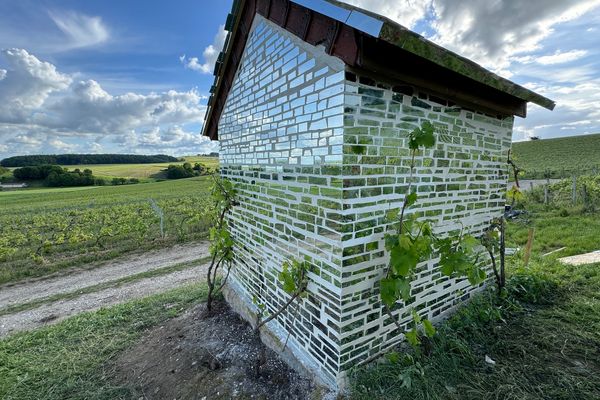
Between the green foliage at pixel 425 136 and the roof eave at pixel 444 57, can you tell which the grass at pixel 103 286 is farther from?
the roof eave at pixel 444 57

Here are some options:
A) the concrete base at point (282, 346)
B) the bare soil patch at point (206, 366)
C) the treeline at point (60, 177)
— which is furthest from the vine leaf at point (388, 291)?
the treeline at point (60, 177)

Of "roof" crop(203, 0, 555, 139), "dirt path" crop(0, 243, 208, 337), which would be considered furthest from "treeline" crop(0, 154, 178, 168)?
"roof" crop(203, 0, 555, 139)

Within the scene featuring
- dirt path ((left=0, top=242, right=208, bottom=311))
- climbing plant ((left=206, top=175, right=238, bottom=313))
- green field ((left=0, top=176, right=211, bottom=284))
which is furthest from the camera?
green field ((left=0, top=176, right=211, bottom=284))

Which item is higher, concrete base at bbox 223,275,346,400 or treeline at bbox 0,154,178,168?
treeline at bbox 0,154,178,168

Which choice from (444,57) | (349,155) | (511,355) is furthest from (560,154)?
(349,155)

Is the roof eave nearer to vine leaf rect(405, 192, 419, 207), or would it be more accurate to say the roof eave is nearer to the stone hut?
the stone hut

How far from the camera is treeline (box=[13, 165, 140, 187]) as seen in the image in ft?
142

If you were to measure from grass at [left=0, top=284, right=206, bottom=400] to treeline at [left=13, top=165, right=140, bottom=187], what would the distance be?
43700 mm

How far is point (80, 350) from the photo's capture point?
Result: 4773 mm

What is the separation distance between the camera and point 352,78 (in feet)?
9.32

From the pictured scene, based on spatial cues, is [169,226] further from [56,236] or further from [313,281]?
[313,281]

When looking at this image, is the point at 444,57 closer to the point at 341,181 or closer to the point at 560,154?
the point at 341,181

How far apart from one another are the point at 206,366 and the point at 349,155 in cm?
345

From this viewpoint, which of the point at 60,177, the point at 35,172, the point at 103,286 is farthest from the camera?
the point at 35,172
